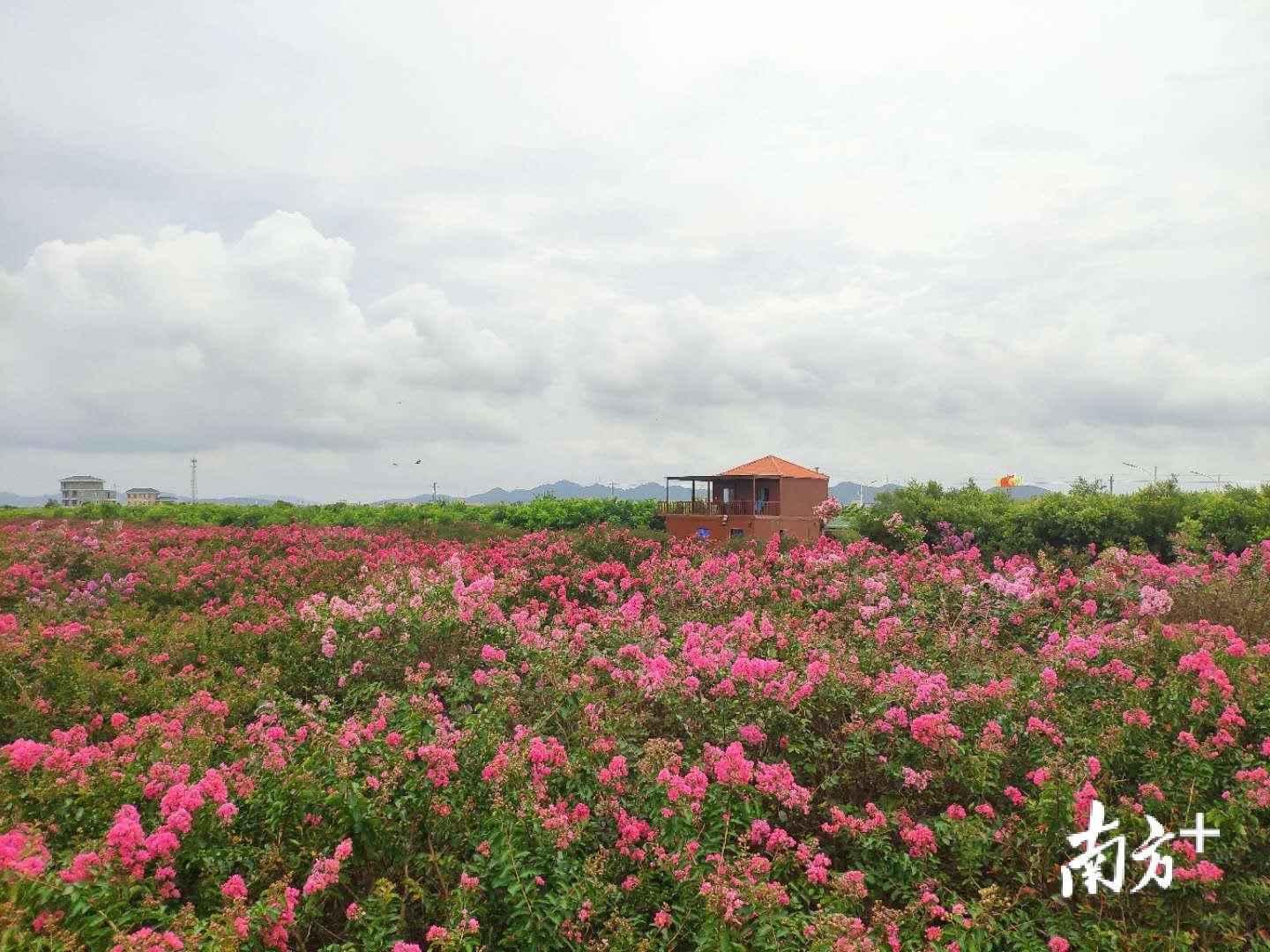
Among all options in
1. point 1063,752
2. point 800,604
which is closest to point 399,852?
point 1063,752

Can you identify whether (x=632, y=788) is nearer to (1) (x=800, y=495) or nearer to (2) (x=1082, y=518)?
(2) (x=1082, y=518)

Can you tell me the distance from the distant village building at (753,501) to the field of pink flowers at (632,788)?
27902 millimetres

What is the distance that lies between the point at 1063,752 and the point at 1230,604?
12.3 ft

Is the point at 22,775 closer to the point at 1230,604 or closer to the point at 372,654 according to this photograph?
the point at 372,654

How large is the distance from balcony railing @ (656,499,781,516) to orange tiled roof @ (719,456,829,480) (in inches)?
50.9

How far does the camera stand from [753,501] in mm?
36281

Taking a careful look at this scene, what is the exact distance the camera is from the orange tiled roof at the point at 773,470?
119 ft

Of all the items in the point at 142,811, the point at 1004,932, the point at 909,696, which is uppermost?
the point at 909,696

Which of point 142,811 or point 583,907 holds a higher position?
point 142,811

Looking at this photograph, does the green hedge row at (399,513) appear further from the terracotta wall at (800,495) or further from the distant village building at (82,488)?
the distant village building at (82,488)

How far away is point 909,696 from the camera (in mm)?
4391

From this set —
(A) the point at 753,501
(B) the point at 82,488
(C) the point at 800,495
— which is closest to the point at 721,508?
(A) the point at 753,501

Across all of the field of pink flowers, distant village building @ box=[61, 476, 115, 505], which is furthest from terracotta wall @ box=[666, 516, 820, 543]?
distant village building @ box=[61, 476, 115, 505]

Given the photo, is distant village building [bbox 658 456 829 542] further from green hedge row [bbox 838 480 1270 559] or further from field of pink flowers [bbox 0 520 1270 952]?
field of pink flowers [bbox 0 520 1270 952]
